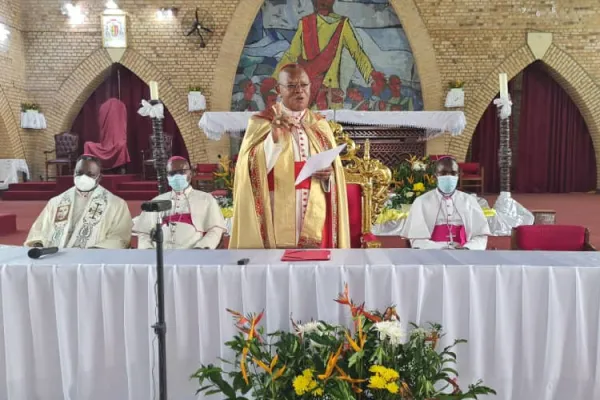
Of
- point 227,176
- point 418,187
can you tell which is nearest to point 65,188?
point 227,176

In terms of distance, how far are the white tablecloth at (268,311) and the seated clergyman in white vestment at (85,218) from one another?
123 centimetres

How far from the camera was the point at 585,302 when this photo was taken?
95.0 inches

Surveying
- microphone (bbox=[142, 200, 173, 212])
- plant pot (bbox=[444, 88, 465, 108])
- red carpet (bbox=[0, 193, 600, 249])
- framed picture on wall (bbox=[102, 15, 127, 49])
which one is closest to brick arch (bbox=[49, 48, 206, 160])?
framed picture on wall (bbox=[102, 15, 127, 49])

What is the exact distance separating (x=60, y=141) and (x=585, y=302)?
12893 mm

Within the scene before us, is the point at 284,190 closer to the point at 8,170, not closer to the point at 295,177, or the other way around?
the point at 295,177

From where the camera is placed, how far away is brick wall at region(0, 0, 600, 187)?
511 inches

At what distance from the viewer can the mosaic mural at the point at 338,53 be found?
13.6 m

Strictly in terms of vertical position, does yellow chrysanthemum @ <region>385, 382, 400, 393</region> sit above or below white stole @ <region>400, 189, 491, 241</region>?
below

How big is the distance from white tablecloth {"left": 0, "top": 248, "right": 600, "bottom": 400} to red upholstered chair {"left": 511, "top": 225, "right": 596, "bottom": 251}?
1.16m

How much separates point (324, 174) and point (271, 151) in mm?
380

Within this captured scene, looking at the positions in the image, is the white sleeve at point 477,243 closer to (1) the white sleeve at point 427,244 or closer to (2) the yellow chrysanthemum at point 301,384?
(1) the white sleeve at point 427,244

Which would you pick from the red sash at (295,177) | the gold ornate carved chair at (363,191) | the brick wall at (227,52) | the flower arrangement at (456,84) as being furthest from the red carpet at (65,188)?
the red sash at (295,177)

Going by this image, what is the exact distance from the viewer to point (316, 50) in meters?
13.7

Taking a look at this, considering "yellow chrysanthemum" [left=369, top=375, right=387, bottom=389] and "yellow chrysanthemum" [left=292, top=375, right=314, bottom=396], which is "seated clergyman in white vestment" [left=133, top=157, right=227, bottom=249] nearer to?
"yellow chrysanthemum" [left=292, top=375, right=314, bottom=396]
